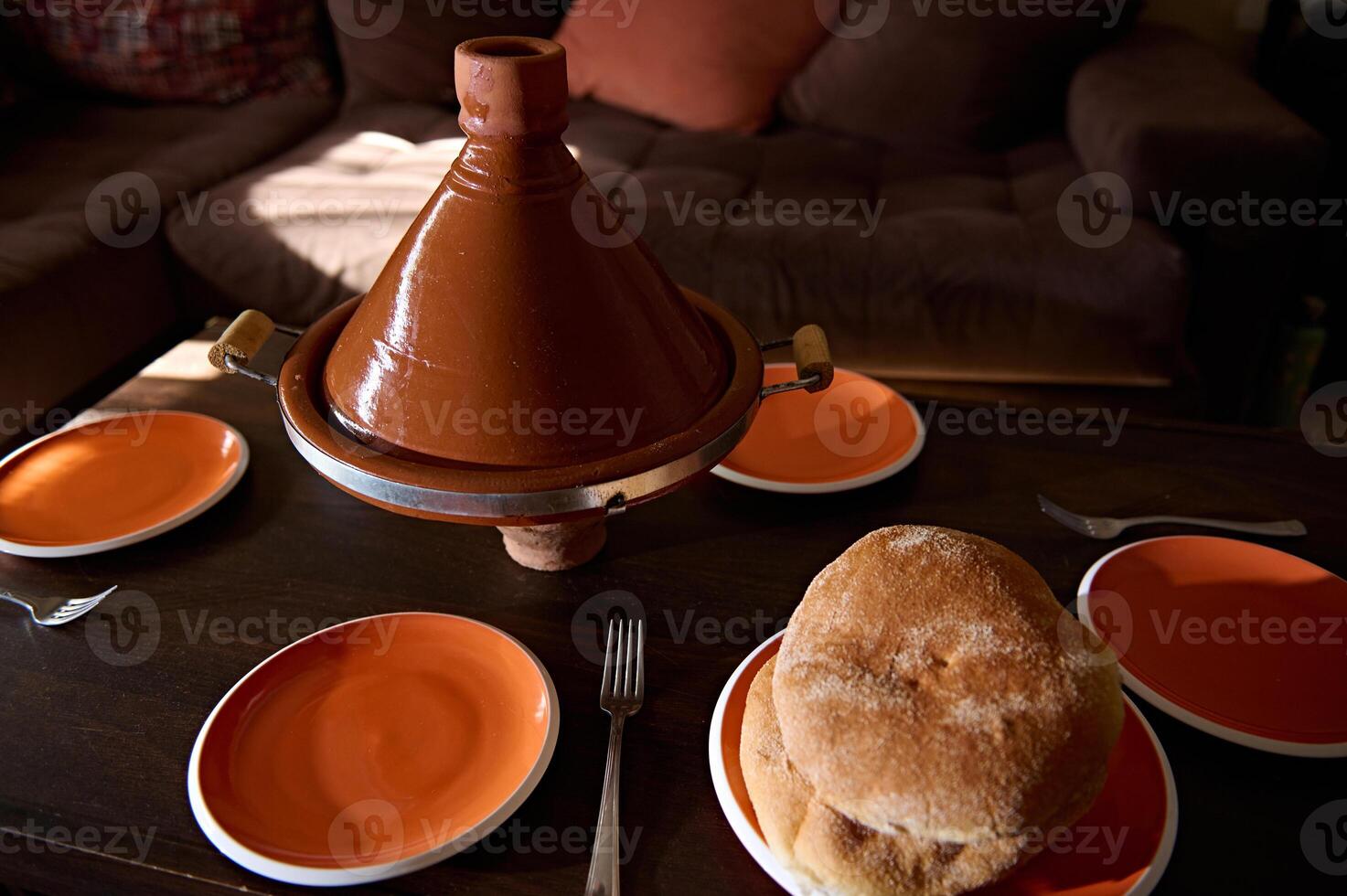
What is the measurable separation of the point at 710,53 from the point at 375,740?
1.89m

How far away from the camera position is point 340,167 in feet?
6.90

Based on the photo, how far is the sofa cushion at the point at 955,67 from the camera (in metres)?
2.02

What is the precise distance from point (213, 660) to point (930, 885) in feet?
1.95

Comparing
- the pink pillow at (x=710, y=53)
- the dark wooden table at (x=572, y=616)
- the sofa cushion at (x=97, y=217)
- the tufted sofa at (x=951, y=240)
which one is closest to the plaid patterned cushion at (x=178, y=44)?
the sofa cushion at (x=97, y=217)

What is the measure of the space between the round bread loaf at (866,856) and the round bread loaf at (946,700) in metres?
0.01

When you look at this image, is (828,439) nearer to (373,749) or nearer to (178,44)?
(373,749)

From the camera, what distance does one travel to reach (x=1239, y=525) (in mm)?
945

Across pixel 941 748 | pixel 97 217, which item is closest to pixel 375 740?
pixel 941 748

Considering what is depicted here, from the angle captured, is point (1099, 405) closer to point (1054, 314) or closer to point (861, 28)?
point (1054, 314)

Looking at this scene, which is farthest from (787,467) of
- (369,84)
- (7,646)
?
(369,84)

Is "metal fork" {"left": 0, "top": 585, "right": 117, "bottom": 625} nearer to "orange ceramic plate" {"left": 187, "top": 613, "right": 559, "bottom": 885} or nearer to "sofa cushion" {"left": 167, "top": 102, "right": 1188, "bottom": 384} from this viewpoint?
"orange ceramic plate" {"left": 187, "top": 613, "right": 559, "bottom": 885}

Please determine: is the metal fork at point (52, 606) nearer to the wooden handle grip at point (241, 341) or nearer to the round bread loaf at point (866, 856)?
the wooden handle grip at point (241, 341)

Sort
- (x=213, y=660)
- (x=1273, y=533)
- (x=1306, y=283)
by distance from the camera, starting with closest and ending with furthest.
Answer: (x=213, y=660) < (x=1273, y=533) < (x=1306, y=283)

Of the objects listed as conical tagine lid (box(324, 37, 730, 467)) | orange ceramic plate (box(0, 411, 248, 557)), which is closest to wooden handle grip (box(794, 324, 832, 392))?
conical tagine lid (box(324, 37, 730, 467))
